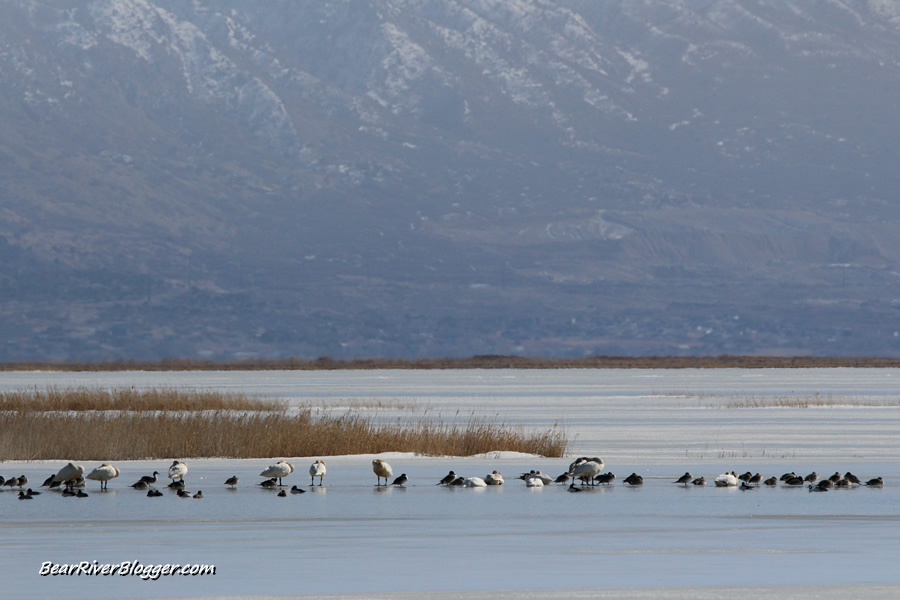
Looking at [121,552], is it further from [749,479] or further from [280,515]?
[749,479]

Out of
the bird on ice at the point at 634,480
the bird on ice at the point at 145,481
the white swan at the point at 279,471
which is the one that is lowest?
the bird on ice at the point at 145,481

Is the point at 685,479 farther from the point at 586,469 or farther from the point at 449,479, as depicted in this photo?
the point at 449,479

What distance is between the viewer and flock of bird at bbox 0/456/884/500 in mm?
23516

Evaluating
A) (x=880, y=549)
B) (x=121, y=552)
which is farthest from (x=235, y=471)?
(x=880, y=549)

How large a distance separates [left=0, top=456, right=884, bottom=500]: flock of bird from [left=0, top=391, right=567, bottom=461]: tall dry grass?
4.29m

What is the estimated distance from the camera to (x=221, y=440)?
30203 millimetres

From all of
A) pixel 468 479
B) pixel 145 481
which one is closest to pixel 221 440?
pixel 145 481

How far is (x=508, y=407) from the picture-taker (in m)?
52.3

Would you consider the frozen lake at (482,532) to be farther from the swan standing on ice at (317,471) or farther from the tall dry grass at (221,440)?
the tall dry grass at (221,440)

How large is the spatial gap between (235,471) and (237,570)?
37.0 ft

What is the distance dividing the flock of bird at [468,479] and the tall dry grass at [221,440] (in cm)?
429

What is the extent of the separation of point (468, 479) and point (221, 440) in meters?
7.23

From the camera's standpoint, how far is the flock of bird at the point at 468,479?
23.5 m

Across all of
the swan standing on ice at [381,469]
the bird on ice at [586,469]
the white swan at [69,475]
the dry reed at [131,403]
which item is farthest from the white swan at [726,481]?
the dry reed at [131,403]
